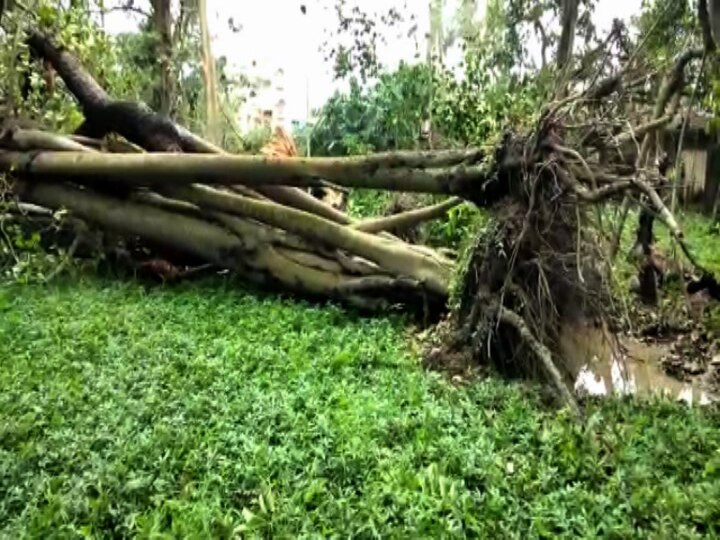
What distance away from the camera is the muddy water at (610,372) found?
5.17 meters

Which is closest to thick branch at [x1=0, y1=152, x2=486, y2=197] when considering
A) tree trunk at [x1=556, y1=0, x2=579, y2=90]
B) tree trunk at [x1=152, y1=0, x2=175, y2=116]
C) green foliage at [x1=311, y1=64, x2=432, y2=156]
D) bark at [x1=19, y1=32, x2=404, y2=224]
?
bark at [x1=19, y1=32, x2=404, y2=224]

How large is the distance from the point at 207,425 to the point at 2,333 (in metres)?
2.41

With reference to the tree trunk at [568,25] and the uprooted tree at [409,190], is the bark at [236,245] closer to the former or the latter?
the uprooted tree at [409,190]

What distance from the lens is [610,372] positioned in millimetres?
5531

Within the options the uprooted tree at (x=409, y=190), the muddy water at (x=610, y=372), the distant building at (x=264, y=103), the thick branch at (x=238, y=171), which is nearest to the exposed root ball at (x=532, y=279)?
the uprooted tree at (x=409, y=190)

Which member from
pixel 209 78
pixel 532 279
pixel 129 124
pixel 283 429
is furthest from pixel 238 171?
pixel 209 78

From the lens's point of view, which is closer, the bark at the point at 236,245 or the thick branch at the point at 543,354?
the thick branch at the point at 543,354

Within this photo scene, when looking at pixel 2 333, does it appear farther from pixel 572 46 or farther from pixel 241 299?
pixel 572 46

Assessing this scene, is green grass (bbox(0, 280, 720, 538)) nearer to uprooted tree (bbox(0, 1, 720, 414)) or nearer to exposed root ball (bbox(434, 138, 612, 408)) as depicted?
exposed root ball (bbox(434, 138, 612, 408))

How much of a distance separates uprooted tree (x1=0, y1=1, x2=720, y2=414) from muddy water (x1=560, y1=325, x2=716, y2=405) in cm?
14

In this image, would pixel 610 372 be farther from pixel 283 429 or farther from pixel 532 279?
pixel 283 429

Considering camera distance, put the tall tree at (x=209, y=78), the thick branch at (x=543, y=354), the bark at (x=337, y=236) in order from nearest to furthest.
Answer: the thick branch at (x=543, y=354) < the bark at (x=337, y=236) < the tall tree at (x=209, y=78)

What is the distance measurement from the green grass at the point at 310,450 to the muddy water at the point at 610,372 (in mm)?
606

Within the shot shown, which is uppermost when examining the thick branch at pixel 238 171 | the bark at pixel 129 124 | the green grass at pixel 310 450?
the bark at pixel 129 124
